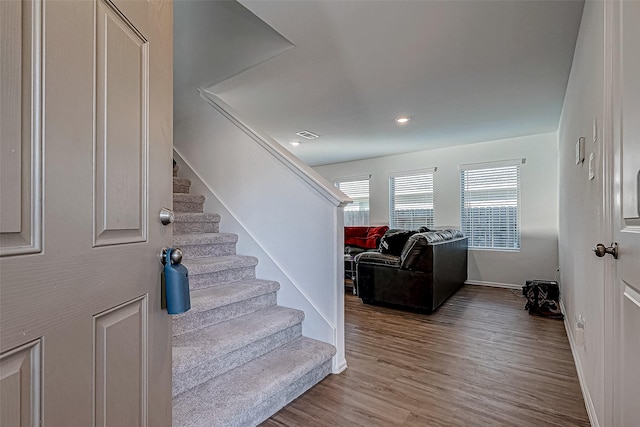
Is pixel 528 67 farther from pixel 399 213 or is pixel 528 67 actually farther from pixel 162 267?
pixel 399 213

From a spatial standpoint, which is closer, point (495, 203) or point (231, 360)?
point (231, 360)

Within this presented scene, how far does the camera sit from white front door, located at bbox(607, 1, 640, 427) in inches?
34.7

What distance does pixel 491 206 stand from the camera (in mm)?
4906

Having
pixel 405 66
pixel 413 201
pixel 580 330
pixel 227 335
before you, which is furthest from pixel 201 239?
pixel 413 201

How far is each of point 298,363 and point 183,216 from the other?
1.47m

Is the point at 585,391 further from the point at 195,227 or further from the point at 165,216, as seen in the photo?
the point at 195,227

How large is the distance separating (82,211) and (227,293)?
1507 mm

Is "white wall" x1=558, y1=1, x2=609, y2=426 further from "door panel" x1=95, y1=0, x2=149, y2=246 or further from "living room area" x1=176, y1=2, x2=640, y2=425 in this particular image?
"door panel" x1=95, y1=0, x2=149, y2=246

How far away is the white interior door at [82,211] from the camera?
1.54 feet

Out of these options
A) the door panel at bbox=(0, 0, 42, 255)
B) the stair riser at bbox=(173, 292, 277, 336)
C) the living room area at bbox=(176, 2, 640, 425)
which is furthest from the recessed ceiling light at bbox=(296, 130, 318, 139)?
the door panel at bbox=(0, 0, 42, 255)

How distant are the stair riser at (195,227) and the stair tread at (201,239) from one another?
0.06m

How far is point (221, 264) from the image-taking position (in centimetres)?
219

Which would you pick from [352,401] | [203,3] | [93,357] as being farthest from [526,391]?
[203,3]

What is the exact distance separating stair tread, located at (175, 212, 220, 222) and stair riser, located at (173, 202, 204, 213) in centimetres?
14
